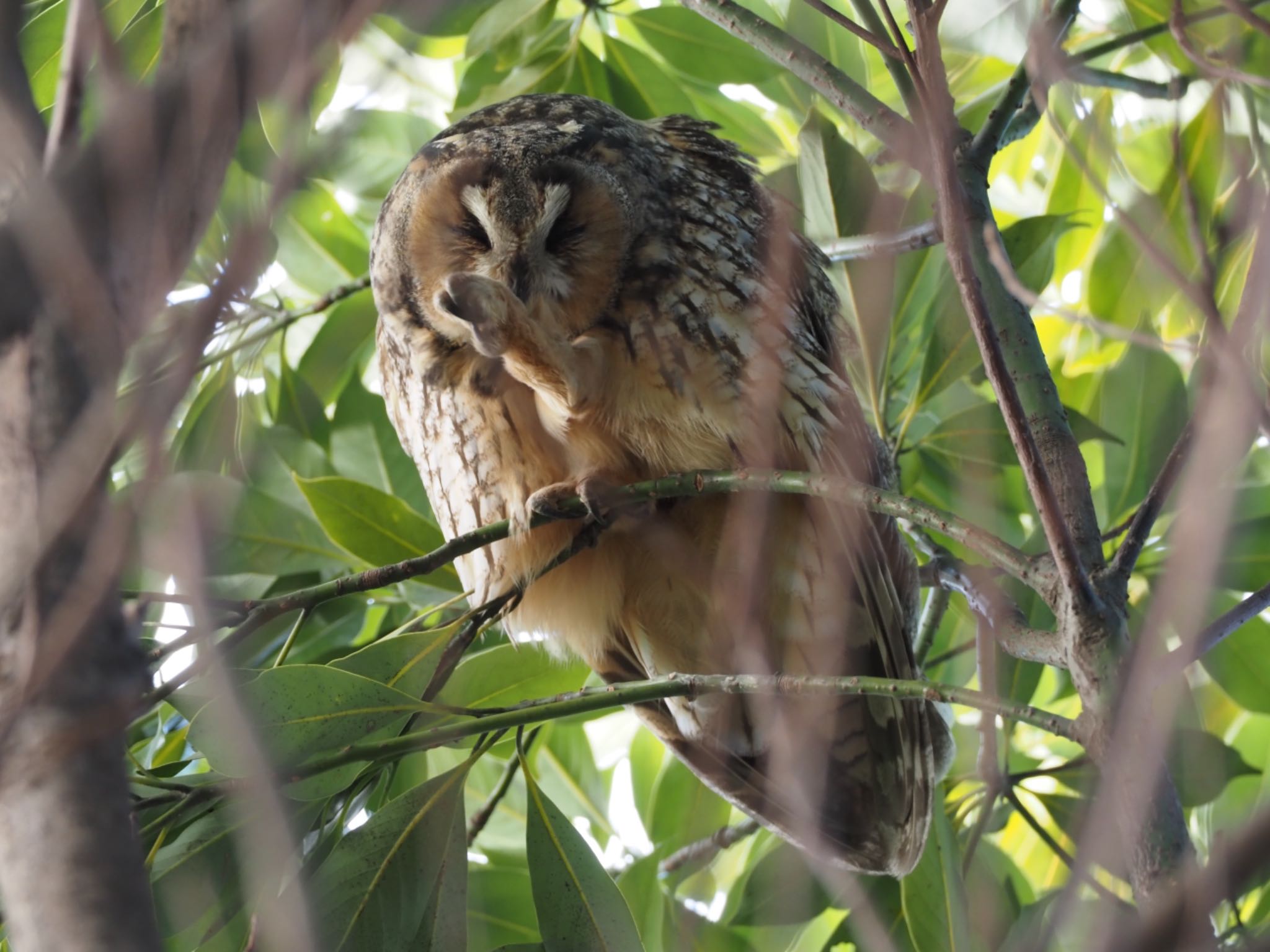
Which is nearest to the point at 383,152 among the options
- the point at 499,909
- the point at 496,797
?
the point at 496,797

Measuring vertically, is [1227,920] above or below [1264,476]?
below

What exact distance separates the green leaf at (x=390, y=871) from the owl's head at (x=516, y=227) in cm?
64

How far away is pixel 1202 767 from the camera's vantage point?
152 cm

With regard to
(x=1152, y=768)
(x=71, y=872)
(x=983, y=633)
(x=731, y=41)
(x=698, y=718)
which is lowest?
(x=698, y=718)

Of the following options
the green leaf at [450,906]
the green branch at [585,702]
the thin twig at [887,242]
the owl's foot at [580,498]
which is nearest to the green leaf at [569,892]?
the green leaf at [450,906]

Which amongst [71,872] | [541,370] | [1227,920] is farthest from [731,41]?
[71,872]

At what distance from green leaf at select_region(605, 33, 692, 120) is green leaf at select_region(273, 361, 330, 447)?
757 mm

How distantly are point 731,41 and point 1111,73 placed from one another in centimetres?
67

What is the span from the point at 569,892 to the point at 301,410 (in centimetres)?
104

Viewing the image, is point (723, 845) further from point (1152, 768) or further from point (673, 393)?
point (1152, 768)

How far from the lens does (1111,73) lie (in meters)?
1.48

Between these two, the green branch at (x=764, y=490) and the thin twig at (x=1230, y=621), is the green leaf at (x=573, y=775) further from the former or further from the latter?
the thin twig at (x=1230, y=621)

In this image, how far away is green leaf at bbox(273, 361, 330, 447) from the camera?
1956mm

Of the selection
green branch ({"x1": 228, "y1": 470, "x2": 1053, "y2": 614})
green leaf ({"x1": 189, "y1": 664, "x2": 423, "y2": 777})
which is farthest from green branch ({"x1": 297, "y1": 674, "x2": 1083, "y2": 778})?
green branch ({"x1": 228, "y1": 470, "x2": 1053, "y2": 614})
